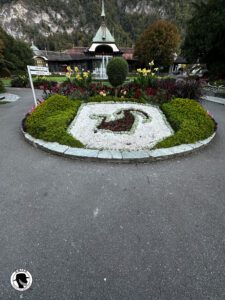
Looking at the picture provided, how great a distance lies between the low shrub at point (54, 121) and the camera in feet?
15.8

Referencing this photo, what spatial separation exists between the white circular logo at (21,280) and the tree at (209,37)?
16.8 metres

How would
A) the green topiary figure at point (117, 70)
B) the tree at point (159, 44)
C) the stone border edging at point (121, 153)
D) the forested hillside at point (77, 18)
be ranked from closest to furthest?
the stone border edging at point (121, 153) → the green topiary figure at point (117, 70) → the tree at point (159, 44) → the forested hillside at point (77, 18)

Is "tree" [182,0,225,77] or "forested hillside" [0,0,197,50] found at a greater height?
"forested hillside" [0,0,197,50]

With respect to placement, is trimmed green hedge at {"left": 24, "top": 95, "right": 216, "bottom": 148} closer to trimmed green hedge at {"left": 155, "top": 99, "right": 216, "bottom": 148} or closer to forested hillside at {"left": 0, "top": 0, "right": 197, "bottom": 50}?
trimmed green hedge at {"left": 155, "top": 99, "right": 216, "bottom": 148}

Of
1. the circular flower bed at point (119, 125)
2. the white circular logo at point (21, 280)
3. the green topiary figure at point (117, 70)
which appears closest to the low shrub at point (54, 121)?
the circular flower bed at point (119, 125)

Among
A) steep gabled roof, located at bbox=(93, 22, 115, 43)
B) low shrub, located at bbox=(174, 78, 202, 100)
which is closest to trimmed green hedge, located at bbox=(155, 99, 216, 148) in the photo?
low shrub, located at bbox=(174, 78, 202, 100)

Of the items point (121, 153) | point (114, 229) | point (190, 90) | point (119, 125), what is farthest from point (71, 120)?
point (190, 90)

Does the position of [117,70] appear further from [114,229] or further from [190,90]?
[114,229]

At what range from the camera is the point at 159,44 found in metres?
34.3

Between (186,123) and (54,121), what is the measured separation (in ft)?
12.9

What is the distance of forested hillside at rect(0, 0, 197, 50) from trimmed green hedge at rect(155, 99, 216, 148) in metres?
97.2

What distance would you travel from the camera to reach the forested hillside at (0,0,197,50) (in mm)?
98812

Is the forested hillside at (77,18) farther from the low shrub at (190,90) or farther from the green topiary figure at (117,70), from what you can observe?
the low shrub at (190,90)

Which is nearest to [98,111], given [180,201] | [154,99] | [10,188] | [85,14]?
[154,99]
